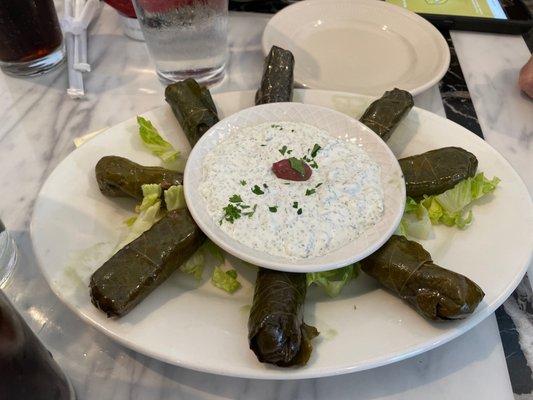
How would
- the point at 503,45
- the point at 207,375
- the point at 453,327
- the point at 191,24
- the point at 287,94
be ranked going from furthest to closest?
1. the point at 503,45
2. the point at 191,24
3. the point at 287,94
4. the point at 207,375
5. the point at 453,327

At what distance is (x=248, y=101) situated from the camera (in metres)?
2.38

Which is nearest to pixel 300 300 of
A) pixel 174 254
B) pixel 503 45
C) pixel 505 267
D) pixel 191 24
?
pixel 174 254

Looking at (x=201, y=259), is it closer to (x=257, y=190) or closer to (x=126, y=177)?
(x=257, y=190)

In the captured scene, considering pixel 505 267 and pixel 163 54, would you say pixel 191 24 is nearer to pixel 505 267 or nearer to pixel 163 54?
pixel 163 54

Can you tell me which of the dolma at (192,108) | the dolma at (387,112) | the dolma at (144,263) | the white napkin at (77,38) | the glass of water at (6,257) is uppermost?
the dolma at (387,112)

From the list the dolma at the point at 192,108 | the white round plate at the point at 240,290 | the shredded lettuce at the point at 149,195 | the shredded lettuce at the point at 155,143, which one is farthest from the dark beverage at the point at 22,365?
the dolma at the point at 192,108

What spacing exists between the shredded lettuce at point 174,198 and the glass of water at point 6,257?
62cm

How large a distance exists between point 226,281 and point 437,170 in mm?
901

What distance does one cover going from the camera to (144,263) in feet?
5.42

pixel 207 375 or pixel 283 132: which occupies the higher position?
pixel 283 132

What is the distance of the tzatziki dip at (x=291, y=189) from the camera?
1.70 metres

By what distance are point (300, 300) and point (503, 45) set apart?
94.1 inches

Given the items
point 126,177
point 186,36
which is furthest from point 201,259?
point 186,36

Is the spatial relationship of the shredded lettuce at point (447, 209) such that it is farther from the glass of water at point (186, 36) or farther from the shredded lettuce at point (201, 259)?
the glass of water at point (186, 36)
